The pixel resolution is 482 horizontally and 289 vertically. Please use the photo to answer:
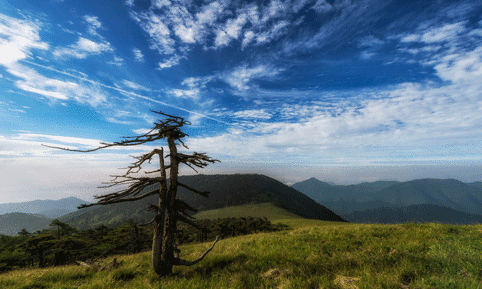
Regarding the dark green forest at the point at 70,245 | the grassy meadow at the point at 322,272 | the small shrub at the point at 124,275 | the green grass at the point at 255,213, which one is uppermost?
the grassy meadow at the point at 322,272

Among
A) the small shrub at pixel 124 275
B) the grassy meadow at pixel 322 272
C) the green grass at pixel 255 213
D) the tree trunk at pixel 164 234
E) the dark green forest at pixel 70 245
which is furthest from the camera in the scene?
the green grass at pixel 255 213

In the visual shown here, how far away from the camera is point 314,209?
18238 cm

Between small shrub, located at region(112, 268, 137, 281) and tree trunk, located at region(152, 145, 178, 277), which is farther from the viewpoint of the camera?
small shrub, located at region(112, 268, 137, 281)

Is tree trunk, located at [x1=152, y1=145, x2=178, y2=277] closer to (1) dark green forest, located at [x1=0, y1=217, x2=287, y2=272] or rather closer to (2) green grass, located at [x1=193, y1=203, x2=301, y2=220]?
(1) dark green forest, located at [x1=0, y1=217, x2=287, y2=272]

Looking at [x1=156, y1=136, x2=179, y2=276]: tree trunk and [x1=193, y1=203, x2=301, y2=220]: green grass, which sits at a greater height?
[x1=156, y1=136, x2=179, y2=276]: tree trunk

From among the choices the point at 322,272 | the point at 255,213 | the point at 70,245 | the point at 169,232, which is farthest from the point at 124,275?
the point at 255,213

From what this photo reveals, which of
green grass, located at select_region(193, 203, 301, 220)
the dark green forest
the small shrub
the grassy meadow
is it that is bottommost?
green grass, located at select_region(193, 203, 301, 220)

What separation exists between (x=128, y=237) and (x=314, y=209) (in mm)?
184113

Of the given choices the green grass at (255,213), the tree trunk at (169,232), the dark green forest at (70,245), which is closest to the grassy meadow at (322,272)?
the tree trunk at (169,232)

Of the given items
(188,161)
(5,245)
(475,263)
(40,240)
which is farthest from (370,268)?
(5,245)

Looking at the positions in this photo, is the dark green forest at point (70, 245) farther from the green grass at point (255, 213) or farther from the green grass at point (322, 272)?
the green grass at point (255, 213)

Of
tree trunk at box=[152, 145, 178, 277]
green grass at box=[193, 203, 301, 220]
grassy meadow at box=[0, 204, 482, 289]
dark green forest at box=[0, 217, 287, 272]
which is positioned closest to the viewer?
grassy meadow at box=[0, 204, 482, 289]

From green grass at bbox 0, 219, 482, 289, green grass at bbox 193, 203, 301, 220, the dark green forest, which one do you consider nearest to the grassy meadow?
green grass at bbox 0, 219, 482, 289

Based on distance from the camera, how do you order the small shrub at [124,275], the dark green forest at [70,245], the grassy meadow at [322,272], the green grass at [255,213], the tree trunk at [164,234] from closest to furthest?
1. the grassy meadow at [322,272]
2. the tree trunk at [164,234]
3. the small shrub at [124,275]
4. the dark green forest at [70,245]
5. the green grass at [255,213]
